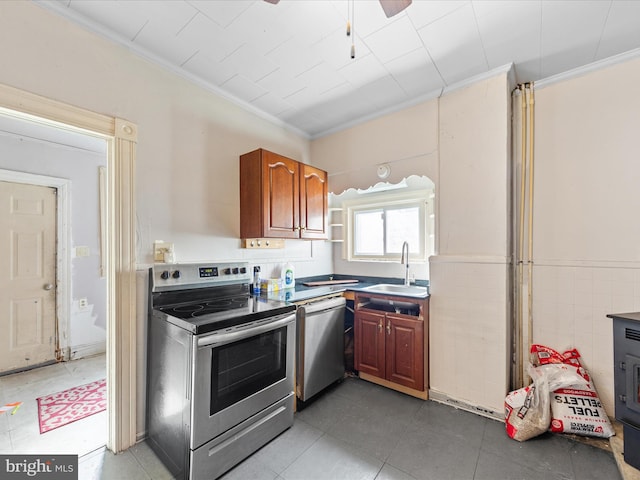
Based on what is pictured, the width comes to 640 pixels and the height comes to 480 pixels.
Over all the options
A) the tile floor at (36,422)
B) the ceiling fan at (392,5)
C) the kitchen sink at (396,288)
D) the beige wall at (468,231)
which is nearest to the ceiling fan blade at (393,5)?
the ceiling fan at (392,5)

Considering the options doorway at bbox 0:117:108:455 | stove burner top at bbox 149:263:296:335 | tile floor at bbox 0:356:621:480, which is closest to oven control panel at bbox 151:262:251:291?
stove burner top at bbox 149:263:296:335

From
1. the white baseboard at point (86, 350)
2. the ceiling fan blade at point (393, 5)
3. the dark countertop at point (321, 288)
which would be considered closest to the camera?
the ceiling fan blade at point (393, 5)

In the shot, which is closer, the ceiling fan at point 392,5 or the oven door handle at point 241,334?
the ceiling fan at point 392,5

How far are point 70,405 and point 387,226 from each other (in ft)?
10.7

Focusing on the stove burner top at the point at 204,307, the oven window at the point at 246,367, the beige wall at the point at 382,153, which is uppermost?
the beige wall at the point at 382,153

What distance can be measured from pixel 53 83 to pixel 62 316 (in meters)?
2.66

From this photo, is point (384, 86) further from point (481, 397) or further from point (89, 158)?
point (89, 158)

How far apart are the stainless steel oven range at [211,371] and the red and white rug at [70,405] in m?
0.72

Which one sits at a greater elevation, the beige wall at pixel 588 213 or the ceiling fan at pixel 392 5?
the ceiling fan at pixel 392 5

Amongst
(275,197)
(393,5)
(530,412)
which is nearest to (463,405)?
(530,412)

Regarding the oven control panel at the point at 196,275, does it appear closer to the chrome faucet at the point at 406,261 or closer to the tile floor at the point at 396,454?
the tile floor at the point at 396,454

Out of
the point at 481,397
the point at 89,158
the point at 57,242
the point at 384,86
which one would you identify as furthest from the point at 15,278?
the point at 481,397

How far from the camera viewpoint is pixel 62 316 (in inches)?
122

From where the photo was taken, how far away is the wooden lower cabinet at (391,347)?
2305mm
